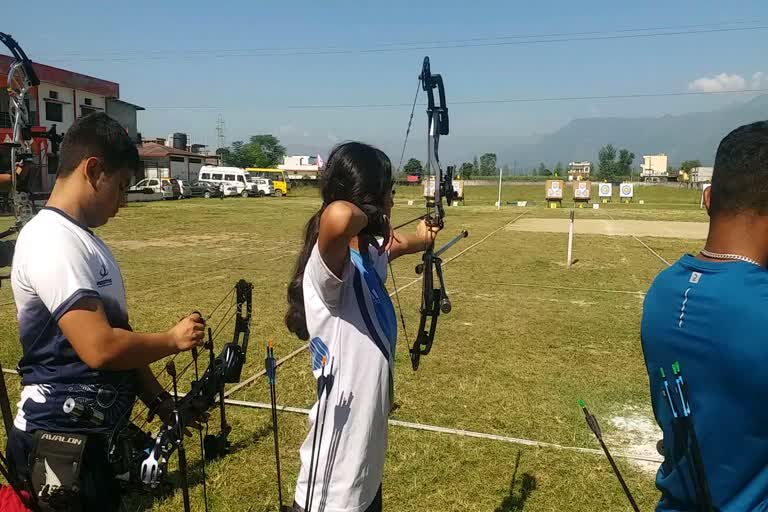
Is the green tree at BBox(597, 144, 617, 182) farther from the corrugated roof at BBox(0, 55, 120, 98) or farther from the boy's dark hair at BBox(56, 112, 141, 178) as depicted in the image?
the boy's dark hair at BBox(56, 112, 141, 178)

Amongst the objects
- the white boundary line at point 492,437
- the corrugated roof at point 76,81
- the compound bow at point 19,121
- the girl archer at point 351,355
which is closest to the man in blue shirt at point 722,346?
the girl archer at point 351,355

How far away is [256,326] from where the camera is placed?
6793 millimetres

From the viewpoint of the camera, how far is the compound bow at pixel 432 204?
9.31ft

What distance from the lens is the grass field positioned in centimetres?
334

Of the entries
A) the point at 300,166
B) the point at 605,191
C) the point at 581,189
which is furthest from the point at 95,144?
the point at 300,166

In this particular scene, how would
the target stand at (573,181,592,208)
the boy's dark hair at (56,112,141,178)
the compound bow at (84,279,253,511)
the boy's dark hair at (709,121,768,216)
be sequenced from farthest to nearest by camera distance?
the target stand at (573,181,592,208)
the compound bow at (84,279,253,511)
the boy's dark hair at (56,112,141,178)
the boy's dark hair at (709,121,768,216)

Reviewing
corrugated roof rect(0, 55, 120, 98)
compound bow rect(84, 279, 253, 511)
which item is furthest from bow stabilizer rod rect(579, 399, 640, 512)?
corrugated roof rect(0, 55, 120, 98)

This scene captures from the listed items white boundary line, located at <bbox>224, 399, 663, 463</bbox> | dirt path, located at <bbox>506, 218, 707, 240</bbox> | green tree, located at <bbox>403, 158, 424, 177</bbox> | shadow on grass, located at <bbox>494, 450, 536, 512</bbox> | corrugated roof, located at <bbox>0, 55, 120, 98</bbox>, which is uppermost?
corrugated roof, located at <bbox>0, 55, 120, 98</bbox>

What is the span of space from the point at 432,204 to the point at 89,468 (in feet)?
6.36

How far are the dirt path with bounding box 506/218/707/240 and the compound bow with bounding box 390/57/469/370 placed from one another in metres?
17.2

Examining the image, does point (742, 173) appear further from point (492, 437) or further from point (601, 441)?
point (492, 437)

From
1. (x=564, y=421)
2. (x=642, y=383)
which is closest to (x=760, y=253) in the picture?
(x=564, y=421)

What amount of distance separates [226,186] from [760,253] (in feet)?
141

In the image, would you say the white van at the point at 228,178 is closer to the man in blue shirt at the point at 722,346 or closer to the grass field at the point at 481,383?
the grass field at the point at 481,383
